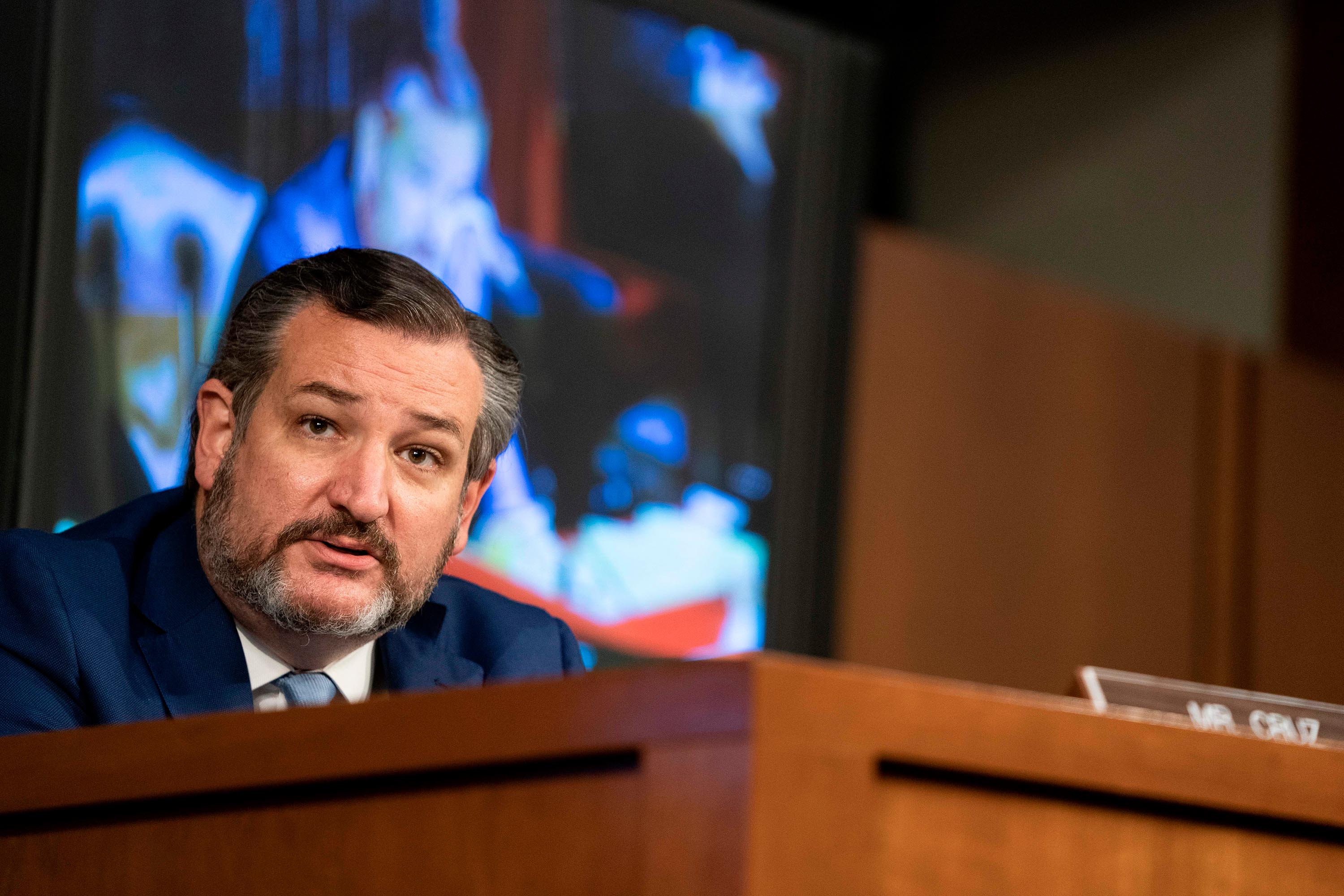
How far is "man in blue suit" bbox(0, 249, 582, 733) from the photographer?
0.83 meters

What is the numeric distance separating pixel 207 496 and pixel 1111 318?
115 inches

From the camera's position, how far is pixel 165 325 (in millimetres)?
1264

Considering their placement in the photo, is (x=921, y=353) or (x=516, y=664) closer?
(x=516, y=664)

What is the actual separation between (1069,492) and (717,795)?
2.91 metres

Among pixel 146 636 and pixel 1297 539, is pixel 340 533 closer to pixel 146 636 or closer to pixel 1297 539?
pixel 146 636

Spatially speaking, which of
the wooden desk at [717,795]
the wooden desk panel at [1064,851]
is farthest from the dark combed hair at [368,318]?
the wooden desk panel at [1064,851]

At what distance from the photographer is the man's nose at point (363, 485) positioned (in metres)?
0.81

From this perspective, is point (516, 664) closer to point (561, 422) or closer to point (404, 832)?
point (404, 832)

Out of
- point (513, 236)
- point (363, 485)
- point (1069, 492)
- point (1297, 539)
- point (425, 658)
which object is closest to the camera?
point (363, 485)

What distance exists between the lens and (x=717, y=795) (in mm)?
562

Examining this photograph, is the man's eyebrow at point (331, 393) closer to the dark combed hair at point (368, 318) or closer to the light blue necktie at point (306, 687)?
the dark combed hair at point (368, 318)

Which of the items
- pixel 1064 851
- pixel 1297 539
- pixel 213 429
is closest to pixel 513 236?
pixel 213 429

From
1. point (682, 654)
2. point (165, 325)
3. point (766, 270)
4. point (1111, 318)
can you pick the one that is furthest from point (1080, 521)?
point (165, 325)

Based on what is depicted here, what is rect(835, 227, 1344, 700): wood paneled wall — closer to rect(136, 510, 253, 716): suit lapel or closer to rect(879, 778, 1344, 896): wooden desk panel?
rect(136, 510, 253, 716): suit lapel
